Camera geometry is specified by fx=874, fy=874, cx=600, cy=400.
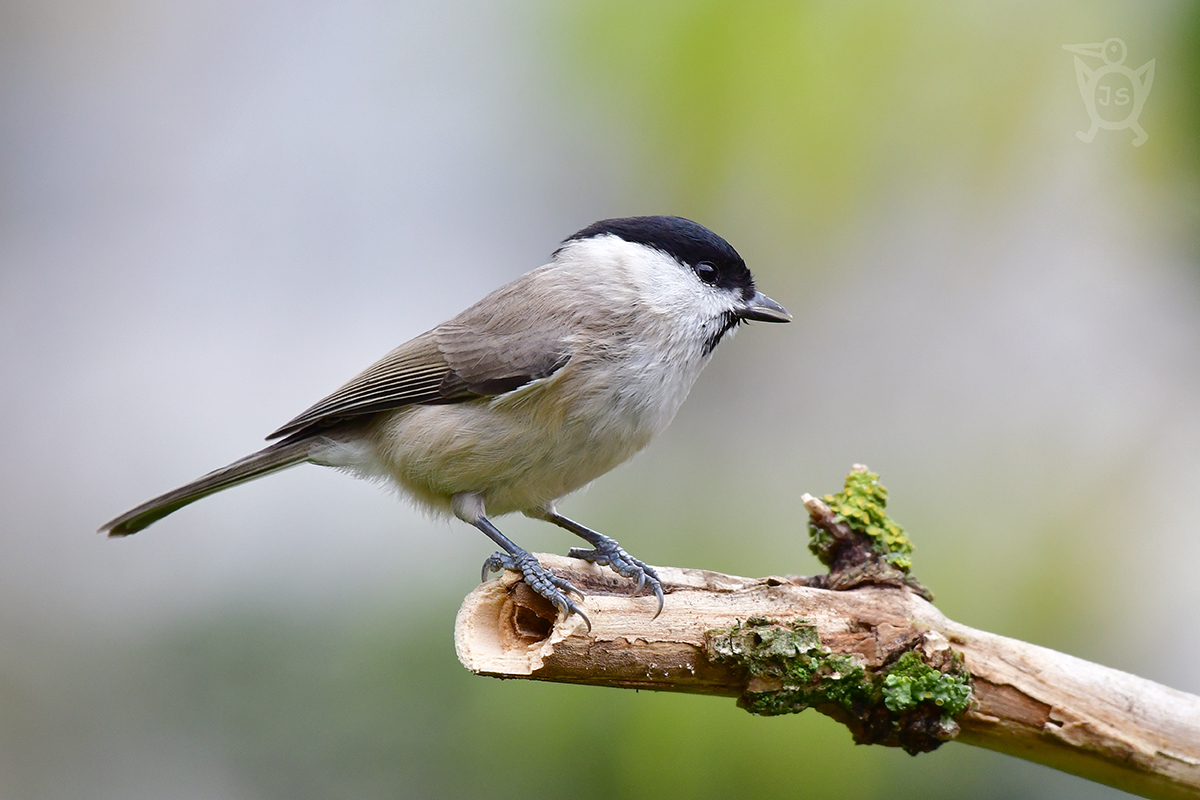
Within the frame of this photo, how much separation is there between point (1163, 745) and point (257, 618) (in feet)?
8.98

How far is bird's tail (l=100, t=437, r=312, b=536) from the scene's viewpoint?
2477 millimetres

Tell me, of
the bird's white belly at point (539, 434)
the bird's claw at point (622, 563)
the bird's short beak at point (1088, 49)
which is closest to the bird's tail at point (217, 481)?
the bird's white belly at point (539, 434)

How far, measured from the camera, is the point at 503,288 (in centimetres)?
Answer: 255

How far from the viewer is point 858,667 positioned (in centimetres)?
179

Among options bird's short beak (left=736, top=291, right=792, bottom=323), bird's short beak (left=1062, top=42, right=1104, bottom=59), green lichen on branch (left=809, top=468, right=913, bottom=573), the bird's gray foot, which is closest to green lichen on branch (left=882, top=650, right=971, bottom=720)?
green lichen on branch (left=809, top=468, right=913, bottom=573)

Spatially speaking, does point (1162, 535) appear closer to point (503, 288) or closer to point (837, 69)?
point (837, 69)

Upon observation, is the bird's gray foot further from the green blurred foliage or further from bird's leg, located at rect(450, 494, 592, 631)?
the green blurred foliage

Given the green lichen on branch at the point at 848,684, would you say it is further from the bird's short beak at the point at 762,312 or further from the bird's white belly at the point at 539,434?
the bird's short beak at the point at 762,312

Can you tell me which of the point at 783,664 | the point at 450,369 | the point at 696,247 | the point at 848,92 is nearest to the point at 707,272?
the point at 696,247

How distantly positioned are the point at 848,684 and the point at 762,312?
963mm

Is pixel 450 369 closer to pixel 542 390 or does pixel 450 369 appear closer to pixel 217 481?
pixel 542 390

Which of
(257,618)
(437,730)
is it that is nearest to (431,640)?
(437,730)

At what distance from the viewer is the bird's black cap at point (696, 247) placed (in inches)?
90.6

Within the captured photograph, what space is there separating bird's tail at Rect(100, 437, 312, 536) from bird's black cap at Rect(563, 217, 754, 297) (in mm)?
1166
